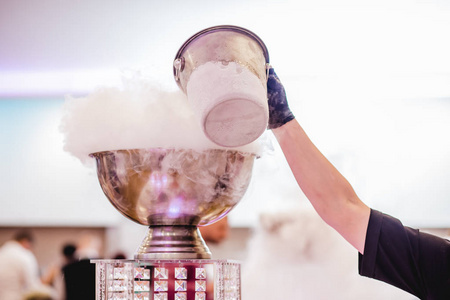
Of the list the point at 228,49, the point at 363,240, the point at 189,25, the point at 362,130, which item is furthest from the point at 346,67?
the point at 228,49

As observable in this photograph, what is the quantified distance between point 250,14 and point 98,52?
4.52ft

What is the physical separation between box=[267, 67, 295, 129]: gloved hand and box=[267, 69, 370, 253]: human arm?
22 mm

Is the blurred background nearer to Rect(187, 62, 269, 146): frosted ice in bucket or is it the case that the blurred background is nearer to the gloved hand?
the gloved hand

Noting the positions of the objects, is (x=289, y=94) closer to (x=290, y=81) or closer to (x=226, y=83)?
(x=290, y=81)

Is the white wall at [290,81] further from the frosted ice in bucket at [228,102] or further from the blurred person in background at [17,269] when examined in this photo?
the frosted ice in bucket at [228,102]

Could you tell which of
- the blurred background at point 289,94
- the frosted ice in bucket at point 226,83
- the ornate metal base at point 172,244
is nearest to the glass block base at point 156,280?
the ornate metal base at point 172,244

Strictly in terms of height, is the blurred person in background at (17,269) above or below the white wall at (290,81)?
below

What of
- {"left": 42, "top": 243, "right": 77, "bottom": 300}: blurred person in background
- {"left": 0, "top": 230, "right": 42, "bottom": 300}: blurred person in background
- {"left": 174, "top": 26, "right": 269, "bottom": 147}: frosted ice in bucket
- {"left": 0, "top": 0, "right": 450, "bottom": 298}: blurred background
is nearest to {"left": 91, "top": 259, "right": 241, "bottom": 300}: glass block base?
{"left": 174, "top": 26, "right": 269, "bottom": 147}: frosted ice in bucket

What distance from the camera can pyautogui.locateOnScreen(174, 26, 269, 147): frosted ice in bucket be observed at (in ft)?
1.70

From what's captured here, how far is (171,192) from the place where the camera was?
0.64 meters

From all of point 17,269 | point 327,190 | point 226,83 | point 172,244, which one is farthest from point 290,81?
point 226,83

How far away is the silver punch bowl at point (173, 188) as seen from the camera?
24.9 inches

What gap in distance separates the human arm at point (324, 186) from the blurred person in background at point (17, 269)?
3779 millimetres

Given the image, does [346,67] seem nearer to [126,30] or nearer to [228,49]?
[126,30]
